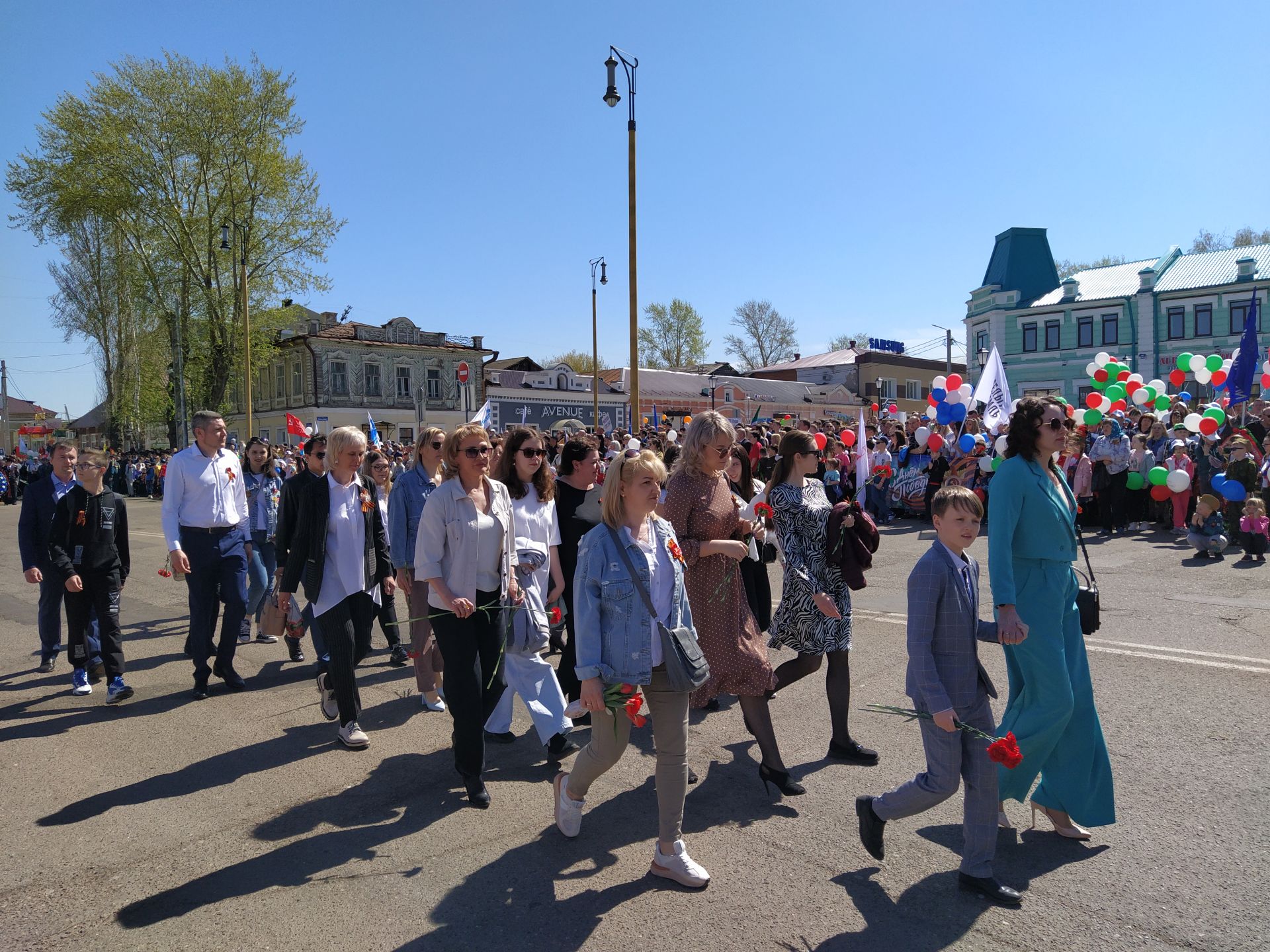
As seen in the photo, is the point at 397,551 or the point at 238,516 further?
the point at 238,516

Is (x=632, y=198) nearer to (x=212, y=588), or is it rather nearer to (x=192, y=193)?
(x=212, y=588)

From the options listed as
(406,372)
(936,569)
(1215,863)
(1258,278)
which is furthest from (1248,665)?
(406,372)

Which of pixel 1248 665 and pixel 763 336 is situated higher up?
pixel 763 336

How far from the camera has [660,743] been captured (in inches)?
137

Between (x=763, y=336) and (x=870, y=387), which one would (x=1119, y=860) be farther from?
(x=763, y=336)

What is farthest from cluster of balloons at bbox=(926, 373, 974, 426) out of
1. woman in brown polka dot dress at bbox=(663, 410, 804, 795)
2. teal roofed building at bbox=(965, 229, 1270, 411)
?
teal roofed building at bbox=(965, 229, 1270, 411)

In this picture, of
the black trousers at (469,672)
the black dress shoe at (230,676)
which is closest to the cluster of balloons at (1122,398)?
the black trousers at (469,672)

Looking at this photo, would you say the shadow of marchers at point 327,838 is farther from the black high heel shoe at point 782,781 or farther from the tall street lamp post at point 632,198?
the tall street lamp post at point 632,198

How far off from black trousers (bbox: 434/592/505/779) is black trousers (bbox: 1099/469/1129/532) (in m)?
12.5

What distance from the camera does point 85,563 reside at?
6.40 metres

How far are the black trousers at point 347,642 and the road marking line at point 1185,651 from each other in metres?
5.53

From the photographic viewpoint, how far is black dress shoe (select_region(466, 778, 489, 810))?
424 centimetres

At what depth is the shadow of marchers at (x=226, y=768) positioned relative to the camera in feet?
14.3

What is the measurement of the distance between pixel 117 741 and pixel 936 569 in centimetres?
505
